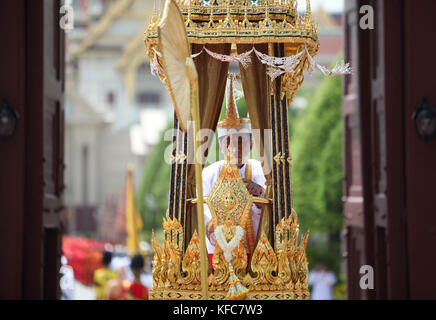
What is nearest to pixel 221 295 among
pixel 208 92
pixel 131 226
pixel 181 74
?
pixel 208 92

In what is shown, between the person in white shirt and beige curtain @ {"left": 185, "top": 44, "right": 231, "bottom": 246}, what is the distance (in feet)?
32.6

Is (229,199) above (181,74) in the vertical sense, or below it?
below

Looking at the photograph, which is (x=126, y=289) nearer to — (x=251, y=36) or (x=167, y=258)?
(x=167, y=258)

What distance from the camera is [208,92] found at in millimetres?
6711

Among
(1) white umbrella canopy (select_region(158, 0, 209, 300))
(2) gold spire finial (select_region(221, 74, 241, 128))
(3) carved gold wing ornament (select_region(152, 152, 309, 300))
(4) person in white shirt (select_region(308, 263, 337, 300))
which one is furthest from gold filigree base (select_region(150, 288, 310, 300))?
(4) person in white shirt (select_region(308, 263, 337, 300))

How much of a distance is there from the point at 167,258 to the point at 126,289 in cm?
349

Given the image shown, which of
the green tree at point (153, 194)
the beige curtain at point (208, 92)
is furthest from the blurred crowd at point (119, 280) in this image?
the green tree at point (153, 194)

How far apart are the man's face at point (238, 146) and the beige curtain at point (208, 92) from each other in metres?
0.32

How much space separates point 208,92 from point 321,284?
1055cm

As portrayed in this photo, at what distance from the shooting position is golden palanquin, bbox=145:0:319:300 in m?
6.38

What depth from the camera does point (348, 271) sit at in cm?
956

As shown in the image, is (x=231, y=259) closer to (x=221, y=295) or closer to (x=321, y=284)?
(x=221, y=295)
